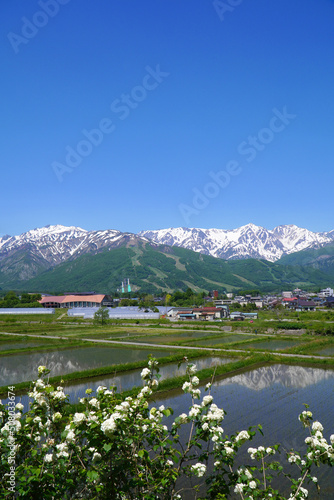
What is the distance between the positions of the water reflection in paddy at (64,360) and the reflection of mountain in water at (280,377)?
9.54 m

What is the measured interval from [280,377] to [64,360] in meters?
17.1

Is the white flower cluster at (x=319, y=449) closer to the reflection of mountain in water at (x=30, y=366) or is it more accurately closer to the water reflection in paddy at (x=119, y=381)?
the water reflection in paddy at (x=119, y=381)

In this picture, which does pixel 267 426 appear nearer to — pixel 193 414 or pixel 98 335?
pixel 193 414

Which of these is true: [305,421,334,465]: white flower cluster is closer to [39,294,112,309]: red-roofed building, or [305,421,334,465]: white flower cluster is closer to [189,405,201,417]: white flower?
[189,405,201,417]: white flower

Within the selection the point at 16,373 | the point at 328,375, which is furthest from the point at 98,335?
the point at 328,375

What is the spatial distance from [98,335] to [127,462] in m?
44.2

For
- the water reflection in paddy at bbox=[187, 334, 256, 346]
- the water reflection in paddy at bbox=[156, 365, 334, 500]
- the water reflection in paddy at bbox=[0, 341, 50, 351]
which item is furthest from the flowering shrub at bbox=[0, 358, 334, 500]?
the water reflection in paddy at bbox=[0, 341, 50, 351]

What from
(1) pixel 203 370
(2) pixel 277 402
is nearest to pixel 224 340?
(1) pixel 203 370

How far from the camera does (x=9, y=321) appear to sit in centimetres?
6588

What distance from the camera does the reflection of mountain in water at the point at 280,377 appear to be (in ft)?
68.2

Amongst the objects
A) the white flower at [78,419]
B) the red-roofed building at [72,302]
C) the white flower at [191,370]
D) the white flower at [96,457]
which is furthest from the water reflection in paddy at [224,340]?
the red-roofed building at [72,302]

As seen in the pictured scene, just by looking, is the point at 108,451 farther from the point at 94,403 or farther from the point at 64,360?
the point at 64,360

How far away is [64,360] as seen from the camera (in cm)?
2872

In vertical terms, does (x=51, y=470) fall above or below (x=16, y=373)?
above
